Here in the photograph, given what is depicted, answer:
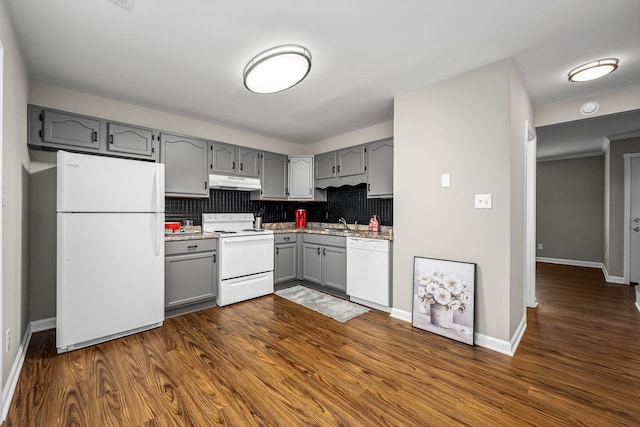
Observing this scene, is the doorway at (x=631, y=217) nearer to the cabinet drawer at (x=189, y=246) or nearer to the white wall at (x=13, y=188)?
the cabinet drawer at (x=189, y=246)

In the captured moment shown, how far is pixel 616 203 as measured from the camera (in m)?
4.51

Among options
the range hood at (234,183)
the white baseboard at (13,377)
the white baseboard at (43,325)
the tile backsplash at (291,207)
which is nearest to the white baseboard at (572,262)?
the tile backsplash at (291,207)

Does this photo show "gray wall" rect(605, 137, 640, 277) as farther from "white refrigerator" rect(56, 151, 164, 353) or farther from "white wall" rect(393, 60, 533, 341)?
"white refrigerator" rect(56, 151, 164, 353)

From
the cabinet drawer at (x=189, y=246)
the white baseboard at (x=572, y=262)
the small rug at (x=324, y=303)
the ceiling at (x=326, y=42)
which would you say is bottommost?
the small rug at (x=324, y=303)

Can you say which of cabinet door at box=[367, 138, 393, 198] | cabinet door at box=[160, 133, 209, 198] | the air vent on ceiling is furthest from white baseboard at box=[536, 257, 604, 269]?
the air vent on ceiling

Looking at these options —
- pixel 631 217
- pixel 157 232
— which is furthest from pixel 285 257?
pixel 631 217

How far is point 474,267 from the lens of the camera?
7.79 feet

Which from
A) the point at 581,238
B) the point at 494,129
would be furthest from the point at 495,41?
the point at 581,238

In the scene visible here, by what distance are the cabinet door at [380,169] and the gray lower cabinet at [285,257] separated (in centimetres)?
135

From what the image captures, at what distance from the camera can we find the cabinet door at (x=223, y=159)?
3693mm

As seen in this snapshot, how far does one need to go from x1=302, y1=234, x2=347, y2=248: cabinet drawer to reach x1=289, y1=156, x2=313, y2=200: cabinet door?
2.38ft

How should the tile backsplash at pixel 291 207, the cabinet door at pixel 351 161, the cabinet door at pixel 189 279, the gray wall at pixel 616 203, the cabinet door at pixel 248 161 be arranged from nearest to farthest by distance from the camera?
the cabinet door at pixel 189 279
the tile backsplash at pixel 291 207
the cabinet door at pixel 351 161
the cabinet door at pixel 248 161
the gray wall at pixel 616 203

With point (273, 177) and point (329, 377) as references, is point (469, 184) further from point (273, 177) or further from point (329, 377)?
point (273, 177)

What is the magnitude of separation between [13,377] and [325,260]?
9.70 feet
